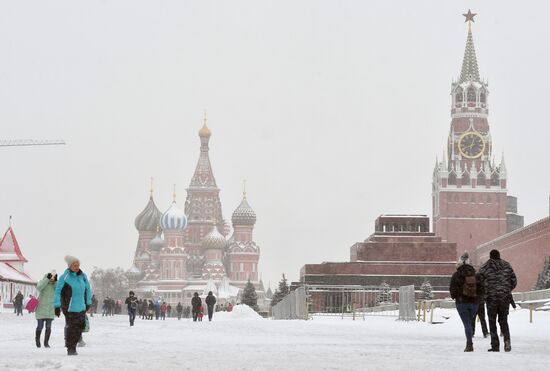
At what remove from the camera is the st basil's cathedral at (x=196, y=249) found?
181 metres

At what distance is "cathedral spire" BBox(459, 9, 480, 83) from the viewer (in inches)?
6585

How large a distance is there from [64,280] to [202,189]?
17755cm

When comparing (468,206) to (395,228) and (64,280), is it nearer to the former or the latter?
(395,228)

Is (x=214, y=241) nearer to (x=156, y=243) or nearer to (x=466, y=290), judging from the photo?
(x=156, y=243)

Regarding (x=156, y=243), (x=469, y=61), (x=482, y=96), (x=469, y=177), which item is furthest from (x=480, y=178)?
(x=156, y=243)

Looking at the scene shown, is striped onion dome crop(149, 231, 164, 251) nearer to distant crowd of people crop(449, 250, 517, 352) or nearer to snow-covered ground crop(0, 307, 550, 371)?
snow-covered ground crop(0, 307, 550, 371)

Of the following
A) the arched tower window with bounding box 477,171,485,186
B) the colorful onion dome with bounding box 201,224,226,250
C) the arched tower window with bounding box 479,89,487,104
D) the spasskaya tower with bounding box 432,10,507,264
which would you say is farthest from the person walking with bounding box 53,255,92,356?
the colorful onion dome with bounding box 201,224,226,250

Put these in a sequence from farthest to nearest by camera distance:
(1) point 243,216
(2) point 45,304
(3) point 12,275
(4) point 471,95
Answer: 1. (1) point 243,216
2. (4) point 471,95
3. (3) point 12,275
4. (2) point 45,304

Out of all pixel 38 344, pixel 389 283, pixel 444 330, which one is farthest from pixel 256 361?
pixel 389 283

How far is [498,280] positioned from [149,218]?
585 ft

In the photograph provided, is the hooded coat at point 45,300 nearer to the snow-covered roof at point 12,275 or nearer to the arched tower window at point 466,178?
the snow-covered roof at point 12,275

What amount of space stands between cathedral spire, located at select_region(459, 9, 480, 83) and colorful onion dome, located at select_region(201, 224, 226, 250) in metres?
40.8

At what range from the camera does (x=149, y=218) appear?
19438 cm

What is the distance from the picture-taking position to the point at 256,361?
47.9 feet
